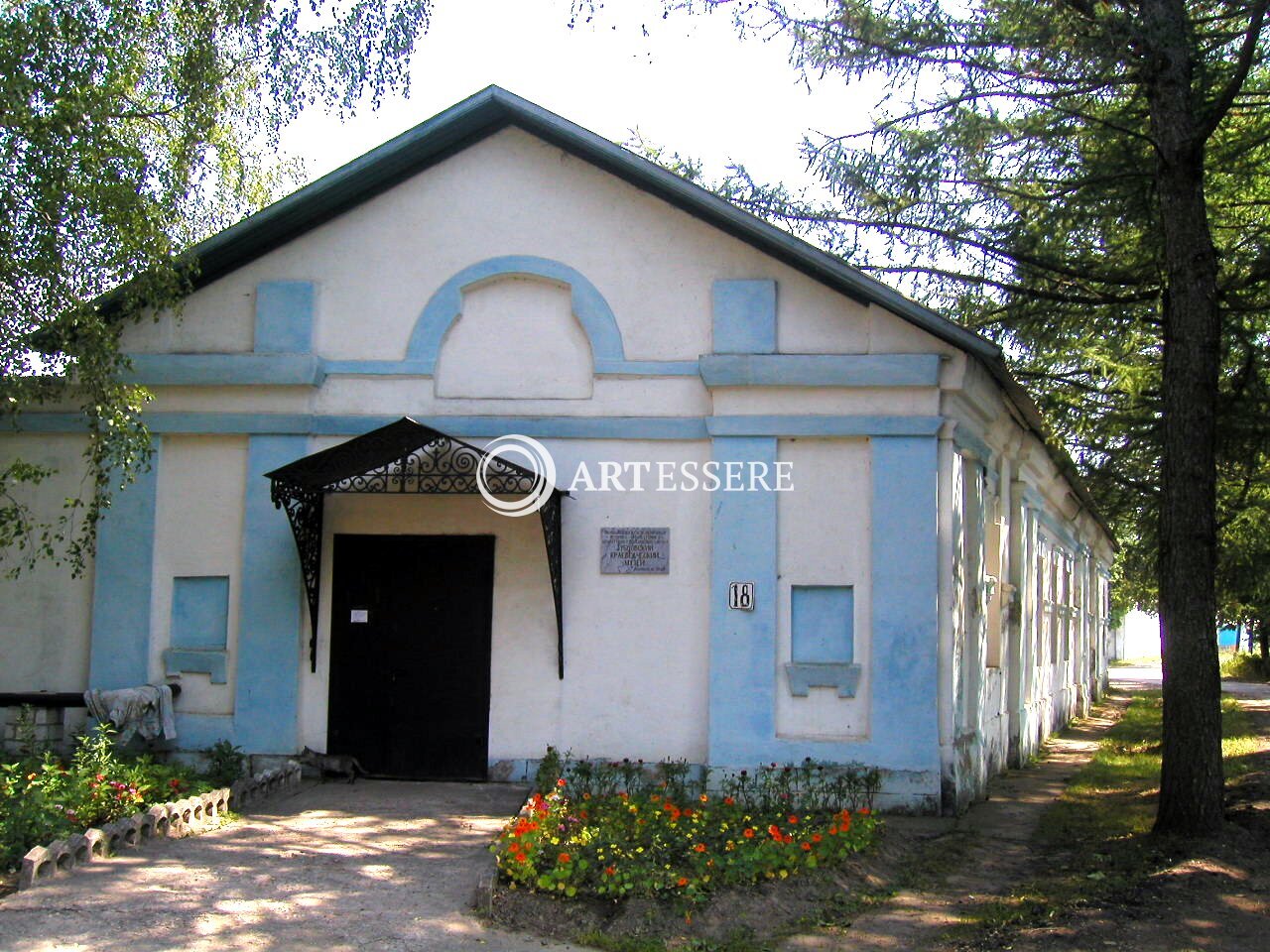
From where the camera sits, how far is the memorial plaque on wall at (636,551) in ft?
35.4

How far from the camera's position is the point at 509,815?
9.72 metres

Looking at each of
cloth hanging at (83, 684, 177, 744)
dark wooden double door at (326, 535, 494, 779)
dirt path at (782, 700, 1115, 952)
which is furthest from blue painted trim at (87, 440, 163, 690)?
dirt path at (782, 700, 1115, 952)

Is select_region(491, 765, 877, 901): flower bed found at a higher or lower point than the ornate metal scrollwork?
lower

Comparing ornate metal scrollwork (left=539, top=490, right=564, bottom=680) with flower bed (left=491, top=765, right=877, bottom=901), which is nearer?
flower bed (left=491, top=765, right=877, bottom=901)

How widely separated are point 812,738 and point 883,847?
1.64 m

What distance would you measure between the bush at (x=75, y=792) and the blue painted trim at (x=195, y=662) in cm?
114

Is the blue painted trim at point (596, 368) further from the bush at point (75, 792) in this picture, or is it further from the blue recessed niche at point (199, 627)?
the bush at point (75, 792)

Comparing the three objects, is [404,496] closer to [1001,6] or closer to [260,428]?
[260,428]

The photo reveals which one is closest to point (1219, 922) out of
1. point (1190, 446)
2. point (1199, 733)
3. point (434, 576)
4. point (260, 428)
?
point (1199, 733)

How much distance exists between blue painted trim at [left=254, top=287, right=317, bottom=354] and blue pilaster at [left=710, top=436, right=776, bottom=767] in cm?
380

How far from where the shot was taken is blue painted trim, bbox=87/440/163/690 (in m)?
11.2

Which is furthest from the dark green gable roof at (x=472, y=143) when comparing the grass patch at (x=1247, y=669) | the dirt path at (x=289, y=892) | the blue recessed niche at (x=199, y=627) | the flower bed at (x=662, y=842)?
the grass patch at (x=1247, y=669)

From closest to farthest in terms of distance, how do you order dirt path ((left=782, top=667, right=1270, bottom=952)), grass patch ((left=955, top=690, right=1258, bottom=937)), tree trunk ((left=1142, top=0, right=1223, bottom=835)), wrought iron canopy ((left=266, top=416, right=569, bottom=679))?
dirt path ((left=782, top=667, right=1270, bottom=952)), grass patch ((left=955, top=690, right=1258, bottom=937)), tree trunk ((left=1142, top=0, right=1223, bottom=835)), wrought iron canopy ((left=266, top=416, right=569, bottom=679))

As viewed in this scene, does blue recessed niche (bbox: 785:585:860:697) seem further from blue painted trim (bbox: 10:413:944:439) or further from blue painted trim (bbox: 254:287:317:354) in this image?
blue painted trim (bbox: 254:287:317:354)
